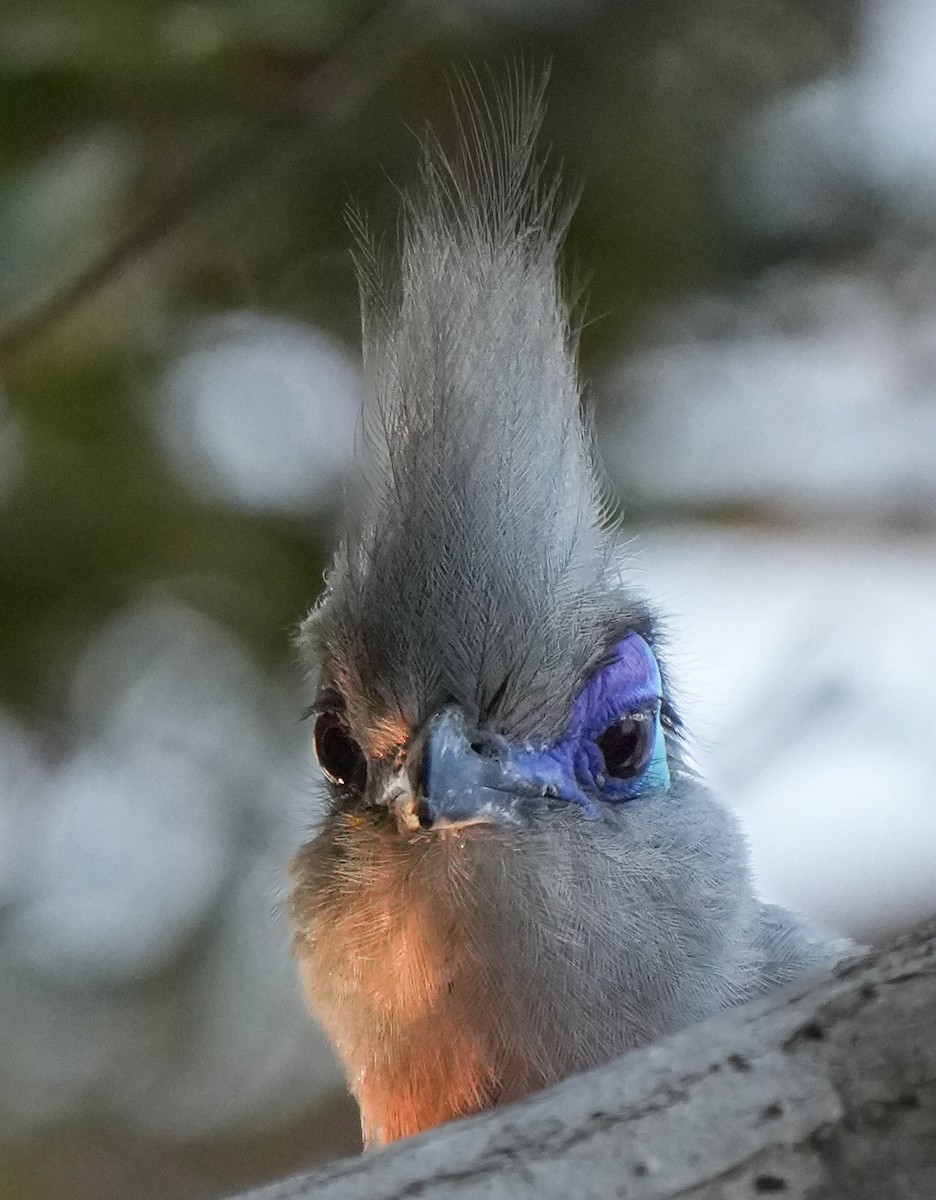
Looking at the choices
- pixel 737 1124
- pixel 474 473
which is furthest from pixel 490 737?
pixel 737 1124

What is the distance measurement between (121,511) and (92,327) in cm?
37

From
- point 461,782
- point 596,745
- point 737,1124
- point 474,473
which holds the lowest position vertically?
point 737,1124

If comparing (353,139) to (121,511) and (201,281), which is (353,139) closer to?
(201,281)

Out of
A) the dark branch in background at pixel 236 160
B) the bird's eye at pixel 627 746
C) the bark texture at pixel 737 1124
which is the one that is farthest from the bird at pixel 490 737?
the bark texture at pixel 737 1124

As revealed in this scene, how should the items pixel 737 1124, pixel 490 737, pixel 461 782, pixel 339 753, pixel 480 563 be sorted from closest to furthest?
pixel 737 1124
pixel 461 782
pixel 490 737
pixel 480 563
pixel 339 753

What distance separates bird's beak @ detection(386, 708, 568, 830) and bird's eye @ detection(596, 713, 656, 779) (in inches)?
5.2

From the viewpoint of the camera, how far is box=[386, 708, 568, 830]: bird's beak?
194 centimetres

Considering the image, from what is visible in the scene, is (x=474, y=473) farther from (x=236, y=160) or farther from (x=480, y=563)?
(x=236, y=160)

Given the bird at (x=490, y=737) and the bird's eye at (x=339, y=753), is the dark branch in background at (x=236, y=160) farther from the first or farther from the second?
the bird's eye at (x=339, y=753)

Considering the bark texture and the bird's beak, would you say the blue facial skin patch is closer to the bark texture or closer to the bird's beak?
the bird's beak

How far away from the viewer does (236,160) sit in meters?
2.71

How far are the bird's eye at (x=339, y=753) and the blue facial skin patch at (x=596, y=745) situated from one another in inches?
11.7

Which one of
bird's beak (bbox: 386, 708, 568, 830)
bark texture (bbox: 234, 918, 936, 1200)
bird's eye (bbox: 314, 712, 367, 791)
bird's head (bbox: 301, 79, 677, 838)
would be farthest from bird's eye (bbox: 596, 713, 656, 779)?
bark texture (bbox: 234, 918, 936, 1200)

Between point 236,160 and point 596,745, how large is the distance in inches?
51.1
